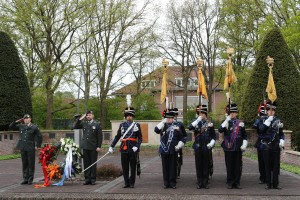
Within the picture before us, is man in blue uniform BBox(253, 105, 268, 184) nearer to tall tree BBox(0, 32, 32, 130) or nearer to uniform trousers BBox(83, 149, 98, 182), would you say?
uniform trousers BBox(83, 149, 98, 182)

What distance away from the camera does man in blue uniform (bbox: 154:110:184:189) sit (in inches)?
412

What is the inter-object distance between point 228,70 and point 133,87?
29.1 meters

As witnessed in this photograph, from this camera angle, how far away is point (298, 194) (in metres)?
9.30

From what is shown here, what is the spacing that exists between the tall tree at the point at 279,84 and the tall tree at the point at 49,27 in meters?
14.8

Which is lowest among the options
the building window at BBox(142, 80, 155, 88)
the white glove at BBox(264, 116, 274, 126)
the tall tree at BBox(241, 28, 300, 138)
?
the white glove at BBox(264, 116, 274, 126)

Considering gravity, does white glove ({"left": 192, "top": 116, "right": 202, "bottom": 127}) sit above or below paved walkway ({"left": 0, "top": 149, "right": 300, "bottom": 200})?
above

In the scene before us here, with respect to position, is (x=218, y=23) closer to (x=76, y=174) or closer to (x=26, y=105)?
(x=26, y=105)

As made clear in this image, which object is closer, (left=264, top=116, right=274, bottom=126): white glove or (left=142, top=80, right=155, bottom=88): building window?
(left=264, top=116, right=274, bottom=126): white glove

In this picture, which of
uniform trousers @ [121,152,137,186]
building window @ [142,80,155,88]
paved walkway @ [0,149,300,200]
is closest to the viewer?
paved walkway @ [0,149,300,200]

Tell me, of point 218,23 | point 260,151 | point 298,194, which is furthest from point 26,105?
point 218,23

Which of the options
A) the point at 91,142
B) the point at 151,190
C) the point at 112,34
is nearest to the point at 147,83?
the point at 112,34

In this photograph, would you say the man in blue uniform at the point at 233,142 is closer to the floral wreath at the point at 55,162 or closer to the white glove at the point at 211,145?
the white glove at the point at 211,145

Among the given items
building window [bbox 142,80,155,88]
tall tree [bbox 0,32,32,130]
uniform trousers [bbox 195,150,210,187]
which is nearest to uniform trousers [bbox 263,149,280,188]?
uniform trousers [bbox 195,150,210,187]

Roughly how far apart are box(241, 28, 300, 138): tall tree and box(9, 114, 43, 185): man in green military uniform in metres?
10.9
